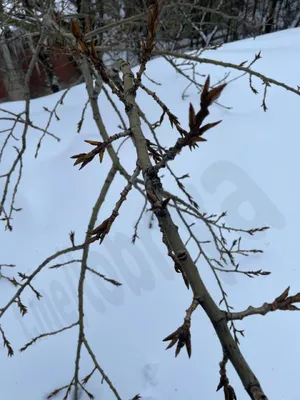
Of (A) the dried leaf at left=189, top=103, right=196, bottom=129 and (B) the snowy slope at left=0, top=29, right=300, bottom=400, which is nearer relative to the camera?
(A) the dried leaf at left=189, top=103, right=196, bottom=129

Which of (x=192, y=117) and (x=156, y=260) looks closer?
(x=192, y=117)

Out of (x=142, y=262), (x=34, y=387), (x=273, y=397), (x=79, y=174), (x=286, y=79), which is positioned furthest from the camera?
(x=286, y=79)

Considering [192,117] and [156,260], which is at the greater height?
[156,260]

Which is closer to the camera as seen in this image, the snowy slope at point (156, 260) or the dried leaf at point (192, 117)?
the dried leaf at point (192, 117)

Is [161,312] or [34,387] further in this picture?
[161,312]

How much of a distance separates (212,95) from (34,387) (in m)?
1.65

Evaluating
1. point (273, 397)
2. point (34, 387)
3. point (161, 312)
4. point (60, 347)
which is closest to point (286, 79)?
point (161, 312)

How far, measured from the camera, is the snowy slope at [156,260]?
1531 mm

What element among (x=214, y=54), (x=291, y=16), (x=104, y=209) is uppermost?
(x=291, y=16)

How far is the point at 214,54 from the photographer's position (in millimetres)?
3541

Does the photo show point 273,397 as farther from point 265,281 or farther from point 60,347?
point 60,347

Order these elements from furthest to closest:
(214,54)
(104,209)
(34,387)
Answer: (214,54)
(104,209)
(34,387)

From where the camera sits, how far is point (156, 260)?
1979 millimetres

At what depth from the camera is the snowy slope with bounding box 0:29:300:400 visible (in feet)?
5.02
